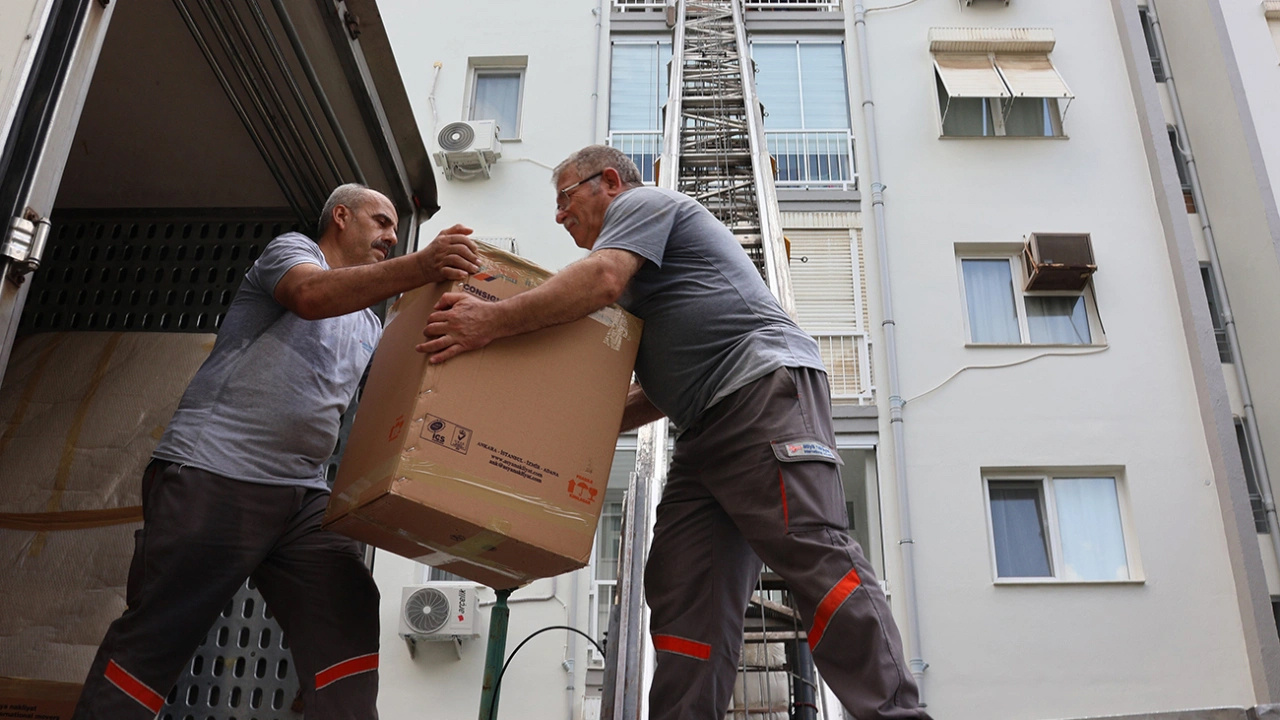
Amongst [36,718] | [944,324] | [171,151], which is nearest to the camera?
[36,718]

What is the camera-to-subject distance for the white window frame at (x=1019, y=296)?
10109 mm

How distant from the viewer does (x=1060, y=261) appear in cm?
1003

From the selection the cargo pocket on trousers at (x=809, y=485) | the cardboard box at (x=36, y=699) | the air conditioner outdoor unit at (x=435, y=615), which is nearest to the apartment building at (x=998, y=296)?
the air conditioner outdoor unit at (x=435, y=615)

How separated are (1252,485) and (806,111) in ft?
20.2

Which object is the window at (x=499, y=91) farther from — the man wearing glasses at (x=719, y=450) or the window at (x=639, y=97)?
the man wearing glasses at (x=719, y=450)

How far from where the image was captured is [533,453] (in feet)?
7.03

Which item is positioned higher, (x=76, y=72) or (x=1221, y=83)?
(x=1221, y=83)

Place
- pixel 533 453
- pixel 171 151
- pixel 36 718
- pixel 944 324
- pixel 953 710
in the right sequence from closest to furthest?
pixel 533 453 < pixel 36 718 < pixel 171 151 < pixel 953 710 < pixel 944 324

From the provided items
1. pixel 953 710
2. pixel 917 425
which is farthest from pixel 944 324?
pixel 953 710

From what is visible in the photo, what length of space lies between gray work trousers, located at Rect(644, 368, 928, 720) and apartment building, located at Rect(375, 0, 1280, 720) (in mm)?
6949

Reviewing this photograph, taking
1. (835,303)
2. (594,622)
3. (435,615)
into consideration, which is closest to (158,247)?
(435,615)

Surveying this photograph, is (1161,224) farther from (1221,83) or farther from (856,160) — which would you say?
(856,160)

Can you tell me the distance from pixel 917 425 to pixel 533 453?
815 centimetres

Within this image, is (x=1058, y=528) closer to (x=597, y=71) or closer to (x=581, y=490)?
(x=597, y=71)
